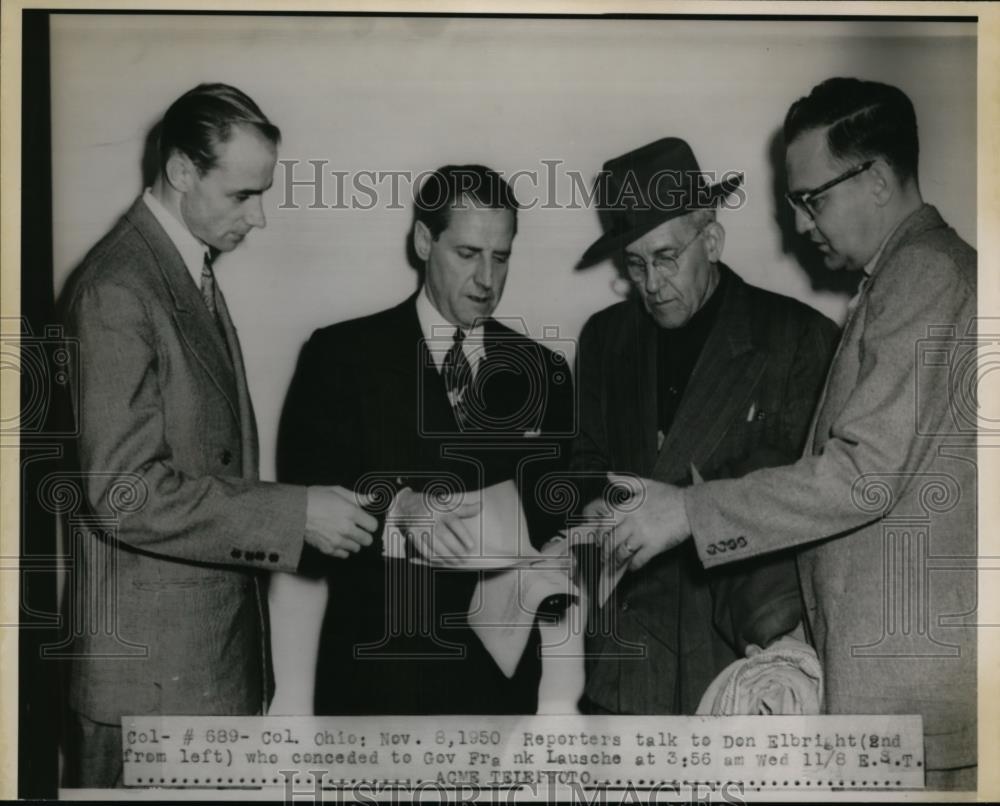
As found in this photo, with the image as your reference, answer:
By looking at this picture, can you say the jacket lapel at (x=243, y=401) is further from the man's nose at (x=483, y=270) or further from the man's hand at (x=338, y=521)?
the man's nose at (x=483, y=270)

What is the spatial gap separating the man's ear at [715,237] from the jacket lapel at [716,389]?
0.16 ft

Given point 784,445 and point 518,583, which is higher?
point 784,445

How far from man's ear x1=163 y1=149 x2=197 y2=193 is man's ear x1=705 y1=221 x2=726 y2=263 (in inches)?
54.4

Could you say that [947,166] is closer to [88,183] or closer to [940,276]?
[940,276]

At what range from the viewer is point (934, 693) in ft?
10.8

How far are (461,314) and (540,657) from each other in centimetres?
94

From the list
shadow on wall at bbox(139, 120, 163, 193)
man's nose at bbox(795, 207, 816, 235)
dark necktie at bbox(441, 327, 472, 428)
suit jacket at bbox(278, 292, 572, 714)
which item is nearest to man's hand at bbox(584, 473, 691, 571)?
suit jacket at bbox(278, 292, 572, 714)

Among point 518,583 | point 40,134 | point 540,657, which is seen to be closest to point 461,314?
point 518,583

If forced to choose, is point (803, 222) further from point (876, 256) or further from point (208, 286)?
point (208, 286)

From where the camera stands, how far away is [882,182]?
3281mm

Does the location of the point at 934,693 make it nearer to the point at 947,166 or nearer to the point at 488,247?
the point at 947,166

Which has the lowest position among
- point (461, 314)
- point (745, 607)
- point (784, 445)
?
point (745, 607)

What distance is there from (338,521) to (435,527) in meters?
0.26
